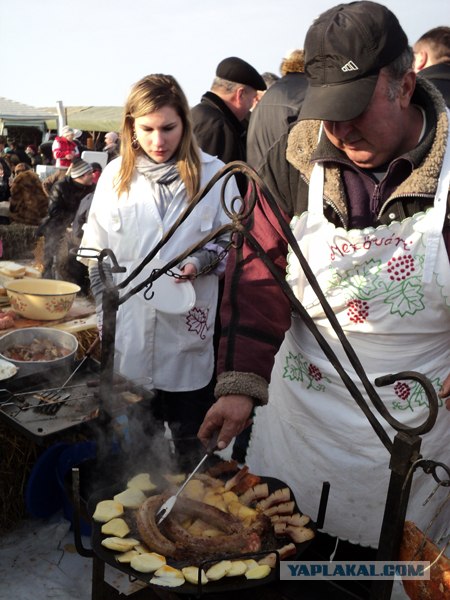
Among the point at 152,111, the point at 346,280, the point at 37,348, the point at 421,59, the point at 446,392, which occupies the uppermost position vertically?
the point at 421,59

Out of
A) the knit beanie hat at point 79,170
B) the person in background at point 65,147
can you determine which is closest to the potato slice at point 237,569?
the knit beanie hat at point 79,170

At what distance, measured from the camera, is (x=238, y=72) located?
4.48 meters

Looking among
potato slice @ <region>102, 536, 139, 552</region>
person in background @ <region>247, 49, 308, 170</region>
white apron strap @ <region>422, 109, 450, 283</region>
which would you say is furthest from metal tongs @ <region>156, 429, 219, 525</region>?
person in background @ <region>247, 49, 308, 170</region>

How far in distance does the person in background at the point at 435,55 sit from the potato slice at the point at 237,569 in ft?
9.93

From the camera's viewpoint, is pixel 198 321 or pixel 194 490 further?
pixel 198 321

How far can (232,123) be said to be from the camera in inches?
175

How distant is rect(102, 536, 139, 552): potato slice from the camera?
5.04 ft

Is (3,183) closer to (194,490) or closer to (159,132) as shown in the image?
(159,132)

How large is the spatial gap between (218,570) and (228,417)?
45cm

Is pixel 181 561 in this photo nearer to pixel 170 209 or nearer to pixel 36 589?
pixel 36 589

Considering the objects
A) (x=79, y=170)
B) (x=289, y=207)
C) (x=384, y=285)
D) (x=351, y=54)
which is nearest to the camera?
(x=351, y=54)

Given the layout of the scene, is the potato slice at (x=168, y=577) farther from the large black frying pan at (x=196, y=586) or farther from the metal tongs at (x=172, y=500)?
the metal tongs at (x=172, y=500)

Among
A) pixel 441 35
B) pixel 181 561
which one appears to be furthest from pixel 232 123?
pixel 181 561

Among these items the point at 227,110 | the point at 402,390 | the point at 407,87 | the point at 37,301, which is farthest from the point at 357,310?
the point at 227,110
